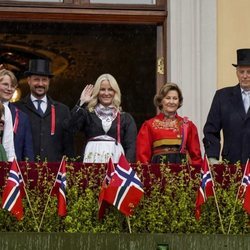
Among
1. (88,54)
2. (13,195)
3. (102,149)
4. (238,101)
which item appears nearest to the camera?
(13,195)

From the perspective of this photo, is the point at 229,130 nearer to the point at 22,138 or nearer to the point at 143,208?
the point at 143,208

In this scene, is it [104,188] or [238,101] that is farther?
[238,101]

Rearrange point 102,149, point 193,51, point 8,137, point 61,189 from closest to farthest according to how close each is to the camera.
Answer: point 61,189 → point 8,137 → point 102,149 → point 193,51

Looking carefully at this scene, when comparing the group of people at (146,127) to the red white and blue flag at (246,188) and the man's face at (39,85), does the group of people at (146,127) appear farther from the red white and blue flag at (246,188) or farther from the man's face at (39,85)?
the red white and blue flag at (246,188)

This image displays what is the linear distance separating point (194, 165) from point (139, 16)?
11.5 ft

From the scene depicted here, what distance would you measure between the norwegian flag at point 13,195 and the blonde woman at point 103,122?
52.7 inches

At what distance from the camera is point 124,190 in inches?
460

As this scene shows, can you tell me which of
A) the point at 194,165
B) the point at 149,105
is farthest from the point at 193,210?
the point at 149,105

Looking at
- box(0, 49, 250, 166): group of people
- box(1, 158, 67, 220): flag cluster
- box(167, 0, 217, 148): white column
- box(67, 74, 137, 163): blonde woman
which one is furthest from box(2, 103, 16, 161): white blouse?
box(167, 0, 217, 148): white column

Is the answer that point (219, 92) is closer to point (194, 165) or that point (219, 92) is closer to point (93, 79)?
point (194, 165)

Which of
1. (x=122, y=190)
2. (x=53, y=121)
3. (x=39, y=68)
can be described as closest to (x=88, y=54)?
(x=39, y=68)

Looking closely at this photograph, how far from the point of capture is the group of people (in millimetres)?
12938

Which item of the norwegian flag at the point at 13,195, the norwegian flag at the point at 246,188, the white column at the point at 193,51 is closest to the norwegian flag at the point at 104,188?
the norwegian flag at the point at 13,195

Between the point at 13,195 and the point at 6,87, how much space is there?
5.49 ft
